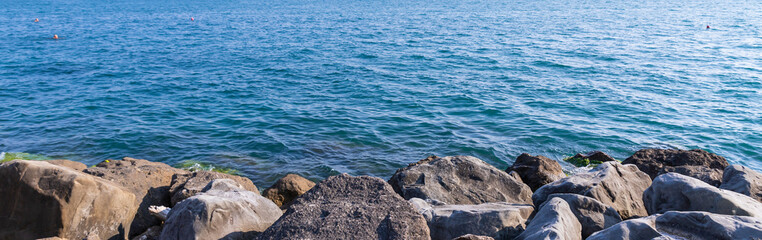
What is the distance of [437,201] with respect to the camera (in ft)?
30.7

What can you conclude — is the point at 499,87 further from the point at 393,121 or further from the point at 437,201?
the point at 437,201

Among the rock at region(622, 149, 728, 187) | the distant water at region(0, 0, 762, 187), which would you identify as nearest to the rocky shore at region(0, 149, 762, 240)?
the rock at region(622, 149, 728, 187)

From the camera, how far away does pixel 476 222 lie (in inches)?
295

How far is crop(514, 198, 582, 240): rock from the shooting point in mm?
6578

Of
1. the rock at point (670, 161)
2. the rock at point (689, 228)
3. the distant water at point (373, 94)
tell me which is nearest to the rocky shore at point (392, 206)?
the rock at point (689, 228)

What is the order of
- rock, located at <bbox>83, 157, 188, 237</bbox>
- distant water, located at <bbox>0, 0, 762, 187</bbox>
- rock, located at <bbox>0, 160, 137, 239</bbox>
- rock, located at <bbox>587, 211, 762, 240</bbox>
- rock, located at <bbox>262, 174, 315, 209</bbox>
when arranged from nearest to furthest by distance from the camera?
rock, located at <bbox>587, 211, 762, 240</bbox>
rock, located at <bbox>0, 160, 137, 239</bbox>
rock, located at <bbox>83, 157, 188, 237</bbox>
rock, located at <bbox>262, 174, 315, 209</bbox>
distant water, located at <bbox>0, 0, 762, 187</bbox>

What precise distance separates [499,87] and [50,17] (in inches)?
2167

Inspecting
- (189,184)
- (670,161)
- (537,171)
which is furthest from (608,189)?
(189,184)

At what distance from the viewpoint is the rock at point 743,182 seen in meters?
8.95

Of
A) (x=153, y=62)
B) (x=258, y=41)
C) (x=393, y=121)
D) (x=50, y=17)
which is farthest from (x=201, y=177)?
(x=50, y=17)

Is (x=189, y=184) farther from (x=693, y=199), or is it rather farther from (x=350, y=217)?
(x=693, y=199)

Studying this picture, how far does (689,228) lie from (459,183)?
14.8 ft

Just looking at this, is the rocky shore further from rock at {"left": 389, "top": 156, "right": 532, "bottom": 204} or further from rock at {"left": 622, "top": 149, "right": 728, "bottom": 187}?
rock at {"left": 622, "top": 149, "right": 728, "bottom": 187}

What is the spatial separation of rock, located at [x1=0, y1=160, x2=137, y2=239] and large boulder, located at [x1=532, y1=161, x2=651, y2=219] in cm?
752
